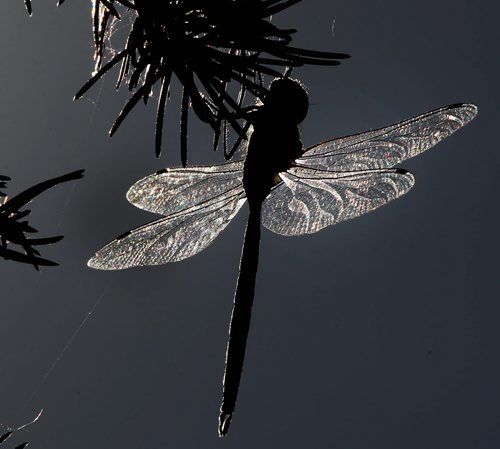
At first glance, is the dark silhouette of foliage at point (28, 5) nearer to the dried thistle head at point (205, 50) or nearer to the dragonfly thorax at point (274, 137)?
the dried thistle head at point (205, 50)

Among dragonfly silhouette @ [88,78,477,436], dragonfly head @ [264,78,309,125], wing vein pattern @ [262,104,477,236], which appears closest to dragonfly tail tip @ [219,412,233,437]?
dragonfly head @ [264,78,309,125]

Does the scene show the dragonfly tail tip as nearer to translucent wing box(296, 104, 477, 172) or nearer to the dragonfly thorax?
the dragonfly thorax

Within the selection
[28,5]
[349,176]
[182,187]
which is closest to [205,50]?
[28,5]

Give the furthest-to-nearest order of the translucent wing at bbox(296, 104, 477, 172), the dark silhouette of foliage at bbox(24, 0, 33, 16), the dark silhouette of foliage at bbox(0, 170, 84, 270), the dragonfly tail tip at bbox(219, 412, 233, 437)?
1. the translucent wing at bbox(296, 104, 477, 172)
2. the dragonfly tail tip at bbox(219, 412, 233, 437)
3. the dark silhouette of foliage at bbox(24, 0, 33, 16)
4. the dark silhouette of foliage at bbox(0, 170, 84, 270)

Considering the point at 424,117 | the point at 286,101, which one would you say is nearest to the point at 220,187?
the point at 424,117

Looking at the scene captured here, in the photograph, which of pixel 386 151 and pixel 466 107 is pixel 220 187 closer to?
pixel 386 151
